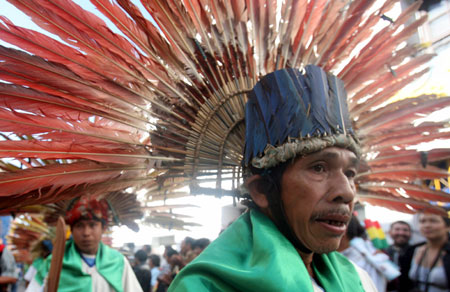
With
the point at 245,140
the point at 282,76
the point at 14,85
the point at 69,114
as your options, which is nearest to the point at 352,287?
the point at 245,140

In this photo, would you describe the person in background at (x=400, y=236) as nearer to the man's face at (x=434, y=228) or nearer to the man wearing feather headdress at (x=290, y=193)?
the man's face at (x=434, y=228)

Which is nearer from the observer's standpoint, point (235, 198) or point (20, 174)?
point (20, 174)

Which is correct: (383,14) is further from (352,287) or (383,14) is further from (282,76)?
(352,287)

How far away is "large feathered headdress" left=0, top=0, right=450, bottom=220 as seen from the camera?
2.01 m

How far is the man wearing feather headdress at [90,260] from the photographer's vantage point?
168 inches

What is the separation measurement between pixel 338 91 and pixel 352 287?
3.39ft

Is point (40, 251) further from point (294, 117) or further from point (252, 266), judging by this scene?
point (294, 117)

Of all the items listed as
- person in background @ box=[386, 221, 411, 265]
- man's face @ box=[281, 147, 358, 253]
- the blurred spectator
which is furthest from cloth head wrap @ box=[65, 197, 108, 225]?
person in background @ box=[386, 221, 411, 265]

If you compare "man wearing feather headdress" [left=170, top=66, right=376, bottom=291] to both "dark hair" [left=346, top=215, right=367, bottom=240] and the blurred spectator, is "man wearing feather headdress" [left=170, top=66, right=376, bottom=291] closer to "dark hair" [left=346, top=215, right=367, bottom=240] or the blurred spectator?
"dark hair" [left=346, top=215, right=367, bottom=240]

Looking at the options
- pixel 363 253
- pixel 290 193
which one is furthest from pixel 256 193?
pixel 363 253

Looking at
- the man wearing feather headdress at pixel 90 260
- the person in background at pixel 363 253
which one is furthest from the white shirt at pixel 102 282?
the person in background at pixel 363 253

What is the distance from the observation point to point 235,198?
7.49ft

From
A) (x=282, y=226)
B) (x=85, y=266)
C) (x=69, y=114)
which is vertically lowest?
(x=85, y=266)

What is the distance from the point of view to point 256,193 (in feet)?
6.71
